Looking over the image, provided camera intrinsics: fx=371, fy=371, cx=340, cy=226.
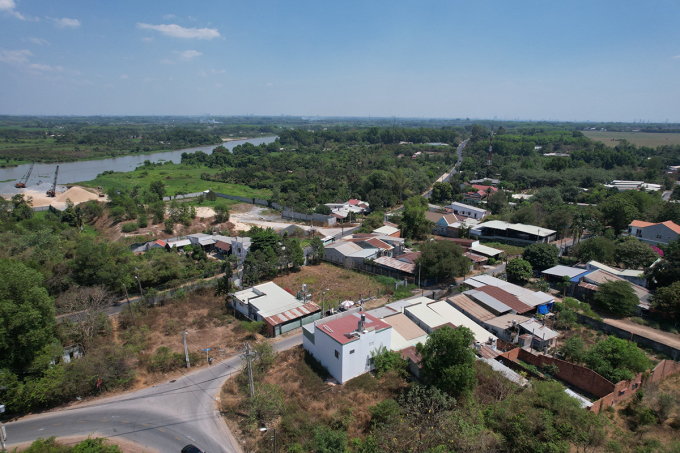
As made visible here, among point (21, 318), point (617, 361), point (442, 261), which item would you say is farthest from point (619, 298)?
point (21, 318)

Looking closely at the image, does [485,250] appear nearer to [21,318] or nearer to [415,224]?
[415,224]

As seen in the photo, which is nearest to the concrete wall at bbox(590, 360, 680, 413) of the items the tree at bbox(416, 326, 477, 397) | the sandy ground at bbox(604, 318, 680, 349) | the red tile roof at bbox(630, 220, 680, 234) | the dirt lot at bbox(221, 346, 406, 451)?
the sandy ground at bbox(604, 318, 680, 349)

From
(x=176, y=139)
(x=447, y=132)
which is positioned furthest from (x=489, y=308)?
(x=176, y=139)

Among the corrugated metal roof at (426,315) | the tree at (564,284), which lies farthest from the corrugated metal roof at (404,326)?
the tree at (564,284)

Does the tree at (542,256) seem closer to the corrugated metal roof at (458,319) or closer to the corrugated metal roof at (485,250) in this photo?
the corrugated metal roof at (485,250)

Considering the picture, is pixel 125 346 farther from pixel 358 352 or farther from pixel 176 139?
pixel 176 139

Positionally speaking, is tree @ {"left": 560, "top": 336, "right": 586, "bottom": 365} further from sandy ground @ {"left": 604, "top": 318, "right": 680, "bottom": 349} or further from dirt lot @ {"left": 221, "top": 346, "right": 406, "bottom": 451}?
dirt lot @ {"left": 221, "top": 346, "right": 406, "bottom": 451}
